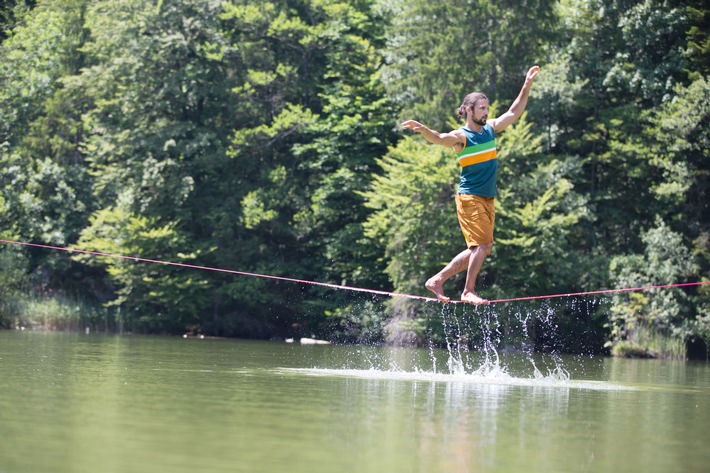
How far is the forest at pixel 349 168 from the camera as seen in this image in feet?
99.7

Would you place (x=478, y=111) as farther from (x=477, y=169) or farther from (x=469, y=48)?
(x=469, y=48)

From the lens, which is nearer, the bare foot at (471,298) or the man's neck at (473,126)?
the man's neck at (473,126)

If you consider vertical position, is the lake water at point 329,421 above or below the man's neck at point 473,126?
below

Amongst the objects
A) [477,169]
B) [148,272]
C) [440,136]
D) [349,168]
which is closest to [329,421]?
[440,136]

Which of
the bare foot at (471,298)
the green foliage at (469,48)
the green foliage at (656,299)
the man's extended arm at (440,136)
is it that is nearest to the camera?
the man's extended arm at (440,136)

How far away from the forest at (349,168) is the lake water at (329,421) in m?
15.4

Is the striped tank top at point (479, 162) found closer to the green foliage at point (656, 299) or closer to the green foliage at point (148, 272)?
the green foliage at point (656, 299)

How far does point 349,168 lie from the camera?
120ft

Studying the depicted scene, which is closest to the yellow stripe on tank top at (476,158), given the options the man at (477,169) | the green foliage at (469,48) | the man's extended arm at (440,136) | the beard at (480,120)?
the man at (477,169)

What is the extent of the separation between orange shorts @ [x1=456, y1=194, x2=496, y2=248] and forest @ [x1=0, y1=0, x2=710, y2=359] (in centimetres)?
1703

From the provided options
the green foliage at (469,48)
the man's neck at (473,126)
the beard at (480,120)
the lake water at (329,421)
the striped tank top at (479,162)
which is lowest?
the lake water at (329,421)

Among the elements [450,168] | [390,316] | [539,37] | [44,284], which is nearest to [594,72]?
[539,37]

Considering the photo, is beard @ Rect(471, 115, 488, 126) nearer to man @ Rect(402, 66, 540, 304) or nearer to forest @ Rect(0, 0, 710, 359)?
man @ Rect(402, 66, 540, 304)

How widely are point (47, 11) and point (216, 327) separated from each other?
52.0 ft
